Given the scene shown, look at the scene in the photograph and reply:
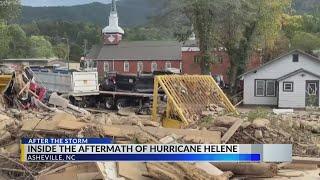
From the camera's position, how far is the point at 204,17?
47.6 metres

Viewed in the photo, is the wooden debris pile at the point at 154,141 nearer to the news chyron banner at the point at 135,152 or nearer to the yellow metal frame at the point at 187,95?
the news chyron banner at the point at 135,152

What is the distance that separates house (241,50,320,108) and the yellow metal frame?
23.1 metres

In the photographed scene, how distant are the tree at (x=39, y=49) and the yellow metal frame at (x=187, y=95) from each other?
112 m

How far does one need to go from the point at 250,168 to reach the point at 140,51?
262 ft

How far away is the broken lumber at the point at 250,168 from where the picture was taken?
11219mm

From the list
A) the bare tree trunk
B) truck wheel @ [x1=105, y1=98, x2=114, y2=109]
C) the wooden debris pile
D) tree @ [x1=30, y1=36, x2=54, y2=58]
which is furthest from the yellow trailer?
tree @ [x1=30, y1=36, x2=54, y2=58]

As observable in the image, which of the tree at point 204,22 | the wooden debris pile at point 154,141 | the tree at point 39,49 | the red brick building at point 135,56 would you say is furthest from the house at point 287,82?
the tree at point 39,49

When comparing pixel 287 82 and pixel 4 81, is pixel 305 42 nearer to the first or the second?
pixel 287 82

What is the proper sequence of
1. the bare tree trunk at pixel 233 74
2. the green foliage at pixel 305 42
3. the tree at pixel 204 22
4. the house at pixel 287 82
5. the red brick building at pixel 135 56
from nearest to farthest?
the house at pixel 287 82 < the tree at pixel 204 22 < the bare tree trunk at pixel 233 74 < the green foliage at pixel 305 42 < the red brick building at pixel 135 56

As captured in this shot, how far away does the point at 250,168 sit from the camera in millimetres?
11297

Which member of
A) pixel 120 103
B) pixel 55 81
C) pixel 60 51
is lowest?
pixel 120 103

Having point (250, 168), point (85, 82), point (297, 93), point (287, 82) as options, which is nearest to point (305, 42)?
point (287, 82)

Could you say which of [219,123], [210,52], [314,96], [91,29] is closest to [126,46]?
[210,52]

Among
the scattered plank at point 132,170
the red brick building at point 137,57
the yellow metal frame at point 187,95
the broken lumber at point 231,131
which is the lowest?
the scattered plank at point 132,170
